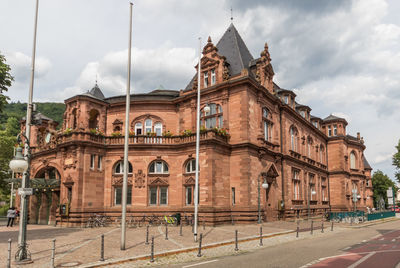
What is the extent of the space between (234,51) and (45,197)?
2543 cm

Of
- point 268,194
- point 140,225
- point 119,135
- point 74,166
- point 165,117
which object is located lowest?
point 140,225

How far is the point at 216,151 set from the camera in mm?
29844

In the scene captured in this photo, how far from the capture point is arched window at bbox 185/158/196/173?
103 ft

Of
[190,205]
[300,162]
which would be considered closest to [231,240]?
[190,205]

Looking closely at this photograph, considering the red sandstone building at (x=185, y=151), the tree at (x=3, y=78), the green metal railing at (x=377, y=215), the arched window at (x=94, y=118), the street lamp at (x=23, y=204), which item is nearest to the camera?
the street lamp at (x=23, y=204)

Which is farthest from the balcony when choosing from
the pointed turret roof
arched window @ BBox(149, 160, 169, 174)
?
the pointed turret roof

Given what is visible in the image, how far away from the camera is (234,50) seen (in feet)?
119

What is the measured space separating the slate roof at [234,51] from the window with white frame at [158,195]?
12.1m

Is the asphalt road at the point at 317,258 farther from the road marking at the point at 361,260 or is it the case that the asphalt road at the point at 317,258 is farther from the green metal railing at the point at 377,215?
the green metal railing at the point at 377,215

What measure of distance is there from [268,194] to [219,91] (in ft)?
38.7

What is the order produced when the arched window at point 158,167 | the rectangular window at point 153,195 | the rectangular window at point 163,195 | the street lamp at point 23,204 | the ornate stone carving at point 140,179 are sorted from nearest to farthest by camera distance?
the street lamp at point 23,204, the ornate stone carving at point 140,179, the rectangular window at point 153,195, the rectangular window at point 163,195, the arched window at point 158,167

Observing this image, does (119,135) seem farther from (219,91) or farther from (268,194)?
(268,194)

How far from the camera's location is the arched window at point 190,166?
1235 inches

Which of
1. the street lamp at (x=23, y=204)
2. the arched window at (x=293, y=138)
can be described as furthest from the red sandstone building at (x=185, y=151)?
the street lamp at (x=23, y=204)
